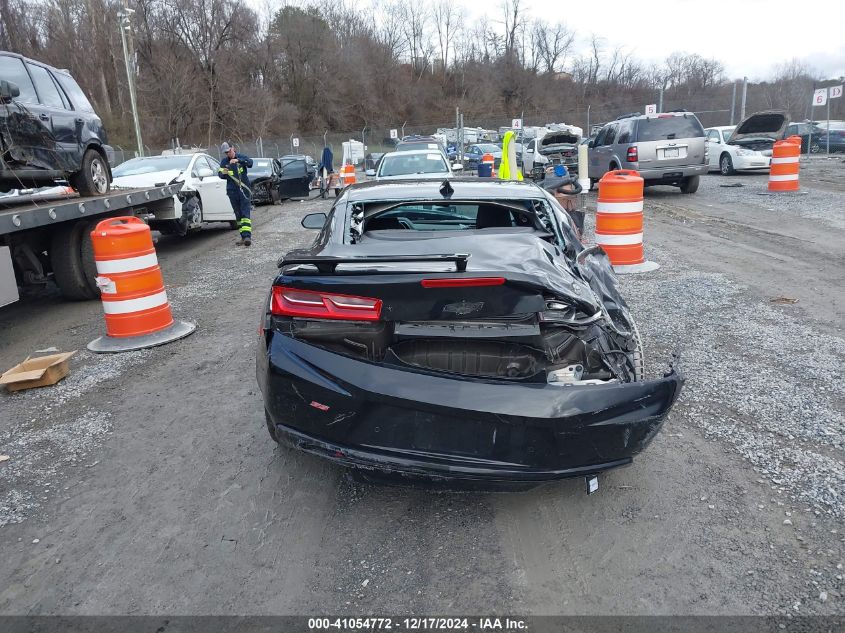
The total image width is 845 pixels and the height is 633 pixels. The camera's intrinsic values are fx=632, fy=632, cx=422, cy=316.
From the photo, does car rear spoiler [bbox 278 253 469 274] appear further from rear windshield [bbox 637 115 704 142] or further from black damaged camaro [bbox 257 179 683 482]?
rear windshield [bbox 637 115 704 142]

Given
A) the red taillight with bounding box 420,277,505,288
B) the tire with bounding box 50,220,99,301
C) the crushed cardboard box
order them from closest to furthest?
the red taillight with bounding box 420,277,505,288 → the crushed cardboard box → the tire with bounding box 50,220,99,301

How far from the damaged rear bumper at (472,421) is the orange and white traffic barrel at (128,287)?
3851 millimetres

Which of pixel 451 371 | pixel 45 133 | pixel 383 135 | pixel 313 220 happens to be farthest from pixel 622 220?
pixel 383 135

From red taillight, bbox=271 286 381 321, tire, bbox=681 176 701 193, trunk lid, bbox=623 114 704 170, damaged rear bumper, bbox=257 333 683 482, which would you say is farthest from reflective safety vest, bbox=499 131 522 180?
damaged rear bumper, bbox=257 333 683 482

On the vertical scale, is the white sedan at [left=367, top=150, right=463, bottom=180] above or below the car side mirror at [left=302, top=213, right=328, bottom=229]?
above

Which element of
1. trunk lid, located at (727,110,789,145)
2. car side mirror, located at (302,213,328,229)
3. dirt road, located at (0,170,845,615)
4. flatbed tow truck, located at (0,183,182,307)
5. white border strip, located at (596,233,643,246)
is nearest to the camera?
dirt road, located at (0,170,845,615)

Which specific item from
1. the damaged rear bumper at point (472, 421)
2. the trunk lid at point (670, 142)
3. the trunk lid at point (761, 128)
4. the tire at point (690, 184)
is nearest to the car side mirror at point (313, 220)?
the damaged rear bumper at point (472, 421)

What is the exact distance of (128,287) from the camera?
5.96 metres

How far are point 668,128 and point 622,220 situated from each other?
8647 mm

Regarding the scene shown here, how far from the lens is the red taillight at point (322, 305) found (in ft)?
9.09

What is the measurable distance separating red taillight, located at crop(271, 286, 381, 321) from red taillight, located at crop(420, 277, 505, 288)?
25cm

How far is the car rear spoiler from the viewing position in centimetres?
276

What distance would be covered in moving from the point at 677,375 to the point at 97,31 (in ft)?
165

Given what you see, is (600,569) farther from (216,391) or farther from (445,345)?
(216,391)
